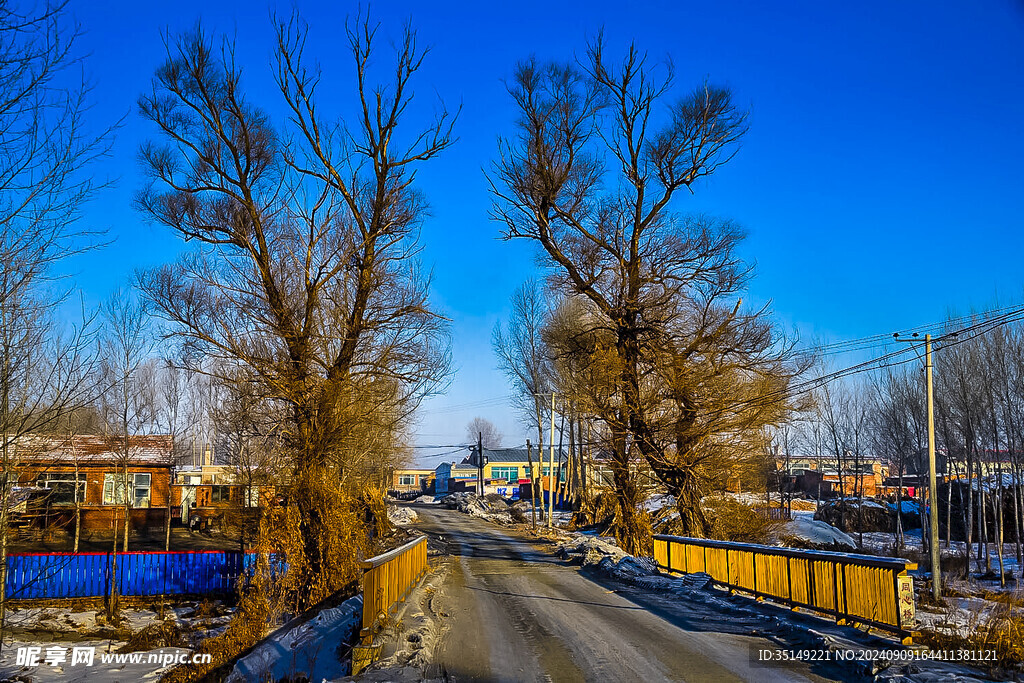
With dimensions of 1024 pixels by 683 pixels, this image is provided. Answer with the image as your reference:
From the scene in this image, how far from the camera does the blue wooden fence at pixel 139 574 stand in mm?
18984

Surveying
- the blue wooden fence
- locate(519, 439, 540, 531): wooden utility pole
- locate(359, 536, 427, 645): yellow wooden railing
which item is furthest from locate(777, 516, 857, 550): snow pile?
the blue wooden fence

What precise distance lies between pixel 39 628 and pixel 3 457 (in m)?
11.8

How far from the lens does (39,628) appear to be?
1620 centimetres

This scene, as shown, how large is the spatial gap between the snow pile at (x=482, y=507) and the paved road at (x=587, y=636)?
30657mm

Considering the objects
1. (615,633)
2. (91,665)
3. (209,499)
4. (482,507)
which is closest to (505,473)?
(482,507)

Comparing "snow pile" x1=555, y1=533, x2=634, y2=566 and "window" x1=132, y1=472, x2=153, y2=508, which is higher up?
"window" x1=132, y1=472, x2=153, y2=508

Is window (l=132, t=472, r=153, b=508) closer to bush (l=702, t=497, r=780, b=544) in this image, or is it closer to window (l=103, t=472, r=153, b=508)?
window (l=103, t=472, r=153, b=508)

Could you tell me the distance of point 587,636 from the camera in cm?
1038

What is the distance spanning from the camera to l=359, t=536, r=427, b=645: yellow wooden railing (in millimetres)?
9547

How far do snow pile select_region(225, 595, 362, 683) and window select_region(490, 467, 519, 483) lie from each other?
88.8 m

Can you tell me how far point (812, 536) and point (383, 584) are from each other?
25481 millimetres

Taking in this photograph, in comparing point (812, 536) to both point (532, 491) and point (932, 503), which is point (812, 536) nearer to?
point (932, 503)

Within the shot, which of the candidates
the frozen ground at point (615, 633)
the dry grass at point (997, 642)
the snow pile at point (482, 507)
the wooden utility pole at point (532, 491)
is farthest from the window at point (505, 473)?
the dry grass at point (997, 642)

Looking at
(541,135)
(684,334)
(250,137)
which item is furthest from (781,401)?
(250,137)
